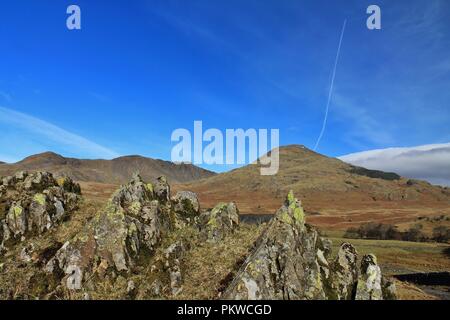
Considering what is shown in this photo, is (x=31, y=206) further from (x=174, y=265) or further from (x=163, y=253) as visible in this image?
(x=174, y=265)

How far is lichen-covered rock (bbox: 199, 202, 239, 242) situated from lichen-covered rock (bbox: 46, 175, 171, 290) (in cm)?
198

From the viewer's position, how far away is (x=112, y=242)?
17141 millimetres

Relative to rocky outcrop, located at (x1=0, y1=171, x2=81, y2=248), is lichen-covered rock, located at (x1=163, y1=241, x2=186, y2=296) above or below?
below

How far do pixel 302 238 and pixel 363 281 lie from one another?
2.75 metres

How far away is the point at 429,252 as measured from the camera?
74562 mm

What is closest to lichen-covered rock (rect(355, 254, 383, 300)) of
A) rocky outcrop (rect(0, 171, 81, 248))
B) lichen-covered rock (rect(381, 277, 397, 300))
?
lichen-covered rock (rect(381, 277, 397, 300))

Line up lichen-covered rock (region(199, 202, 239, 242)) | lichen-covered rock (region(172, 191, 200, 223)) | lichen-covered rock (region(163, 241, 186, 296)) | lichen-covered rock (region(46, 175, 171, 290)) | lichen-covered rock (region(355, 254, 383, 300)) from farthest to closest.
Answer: lichen-covered rock (region(172, 191, 200, 223))
lichen-covered rock (region(199, 202, 239, 242))
lichen-covered rock (region(46, 175, 171, 290))
lichen-covered rock (region(163, 241, 186, 296))
lichen-covered rock (region(355, 254, 383, 300))

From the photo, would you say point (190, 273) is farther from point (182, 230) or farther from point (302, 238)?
point (302, 238)

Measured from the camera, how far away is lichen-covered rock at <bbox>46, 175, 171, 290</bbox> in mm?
16375

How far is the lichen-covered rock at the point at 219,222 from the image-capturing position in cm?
1964

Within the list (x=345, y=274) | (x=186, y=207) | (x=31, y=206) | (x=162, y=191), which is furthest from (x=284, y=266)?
(x=31, y=206)

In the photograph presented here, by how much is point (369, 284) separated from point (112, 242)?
10.6 metres

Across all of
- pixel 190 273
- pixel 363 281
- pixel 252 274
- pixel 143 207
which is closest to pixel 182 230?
pixel 143 207

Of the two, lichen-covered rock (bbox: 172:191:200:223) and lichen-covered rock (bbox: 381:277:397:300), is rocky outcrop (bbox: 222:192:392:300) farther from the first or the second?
lichen-covered rock (bbox: 172:191:200:223)
